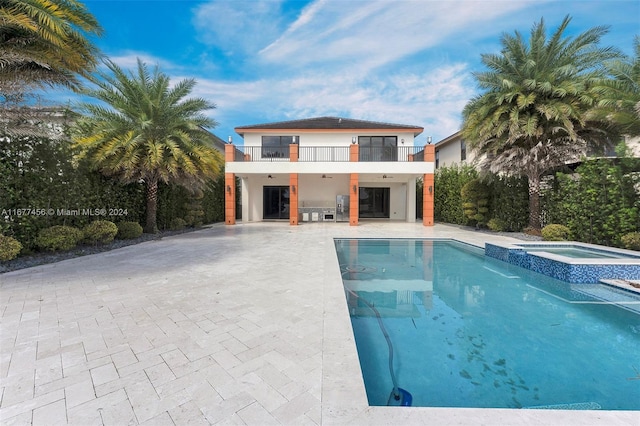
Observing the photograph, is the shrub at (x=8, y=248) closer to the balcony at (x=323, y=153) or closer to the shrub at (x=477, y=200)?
the balcony at (x=323, y=153)

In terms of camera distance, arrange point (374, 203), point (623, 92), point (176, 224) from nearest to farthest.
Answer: point (623, 92) → point (176, 224) → point (374, 203)

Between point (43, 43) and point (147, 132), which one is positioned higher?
point (43, 43)

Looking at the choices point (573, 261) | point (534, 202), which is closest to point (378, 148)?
point (534, 202)

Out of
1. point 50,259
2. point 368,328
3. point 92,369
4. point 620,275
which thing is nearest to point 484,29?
point 620,275

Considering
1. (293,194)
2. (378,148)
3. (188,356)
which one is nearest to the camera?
(188,356)

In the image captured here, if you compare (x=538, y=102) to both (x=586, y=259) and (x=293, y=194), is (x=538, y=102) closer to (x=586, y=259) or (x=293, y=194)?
(x=586, y=259)

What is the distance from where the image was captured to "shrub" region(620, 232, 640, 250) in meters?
7.77

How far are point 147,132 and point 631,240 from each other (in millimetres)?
16098

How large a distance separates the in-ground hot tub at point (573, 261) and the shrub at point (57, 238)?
1231 cm

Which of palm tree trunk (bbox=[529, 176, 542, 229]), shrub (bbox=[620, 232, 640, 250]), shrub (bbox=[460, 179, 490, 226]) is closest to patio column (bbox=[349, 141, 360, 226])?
shrub (bbox=[460, 179, 490, 226])

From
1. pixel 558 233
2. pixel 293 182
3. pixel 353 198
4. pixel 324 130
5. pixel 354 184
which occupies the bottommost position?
pixel 558 233

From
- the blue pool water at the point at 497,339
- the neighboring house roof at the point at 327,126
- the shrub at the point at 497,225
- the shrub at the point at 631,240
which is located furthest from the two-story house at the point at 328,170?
the blue pool water at the point at 497,339

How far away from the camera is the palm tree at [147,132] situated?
938 centimetres

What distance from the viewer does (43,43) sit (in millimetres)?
5535
